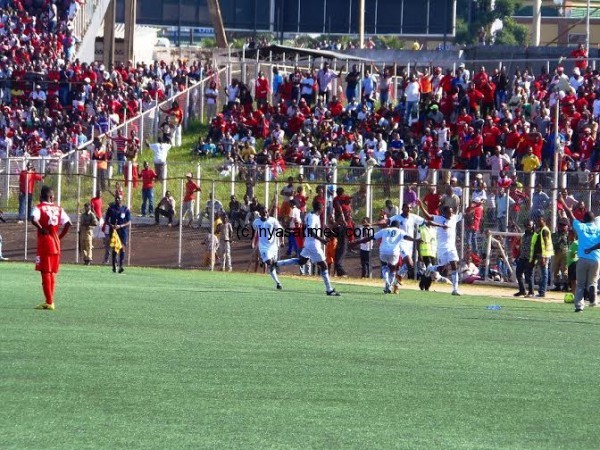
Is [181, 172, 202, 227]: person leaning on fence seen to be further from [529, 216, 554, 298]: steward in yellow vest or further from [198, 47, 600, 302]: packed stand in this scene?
[529, 216, 554, 298]: steward in yellow vest

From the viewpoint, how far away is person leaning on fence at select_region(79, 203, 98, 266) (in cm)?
3369

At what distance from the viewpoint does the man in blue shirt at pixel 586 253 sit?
70.0 feet

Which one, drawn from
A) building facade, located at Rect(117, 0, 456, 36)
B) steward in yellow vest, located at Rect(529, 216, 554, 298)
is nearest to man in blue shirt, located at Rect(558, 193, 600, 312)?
steward in yellow vest, located at Rect(529, 216, 554, 298)

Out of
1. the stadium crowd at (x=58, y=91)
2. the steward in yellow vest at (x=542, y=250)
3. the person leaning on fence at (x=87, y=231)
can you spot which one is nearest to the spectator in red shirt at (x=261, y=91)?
the stadium crowd at (x=58, y=91)

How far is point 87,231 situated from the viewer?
3388 cm

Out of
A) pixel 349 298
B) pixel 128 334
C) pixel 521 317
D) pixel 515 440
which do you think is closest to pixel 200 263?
→ pixel 349 298

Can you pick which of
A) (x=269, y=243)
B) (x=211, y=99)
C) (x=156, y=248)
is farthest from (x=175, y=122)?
(x=269, y=243)

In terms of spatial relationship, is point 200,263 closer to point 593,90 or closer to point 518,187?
point 518,187

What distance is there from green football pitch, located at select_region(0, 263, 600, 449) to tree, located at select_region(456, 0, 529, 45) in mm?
66330

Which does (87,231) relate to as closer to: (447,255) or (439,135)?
(439,135)

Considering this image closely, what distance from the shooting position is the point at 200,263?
1356 inches

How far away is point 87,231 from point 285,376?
2228 centimetres

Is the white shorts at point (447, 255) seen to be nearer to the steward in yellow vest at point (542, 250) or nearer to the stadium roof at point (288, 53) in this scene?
the steward in yellow vest at point (542, 250)

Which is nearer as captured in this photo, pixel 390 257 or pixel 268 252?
pixel 390 257
